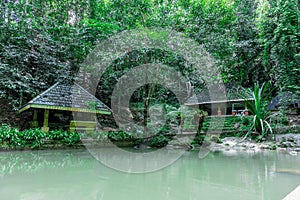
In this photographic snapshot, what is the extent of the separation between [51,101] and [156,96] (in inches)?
216

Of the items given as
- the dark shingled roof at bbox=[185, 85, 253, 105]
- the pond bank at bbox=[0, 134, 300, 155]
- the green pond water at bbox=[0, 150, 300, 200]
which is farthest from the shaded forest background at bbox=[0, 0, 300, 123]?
the green pond water at bbox=[0, 150, 300, 200]

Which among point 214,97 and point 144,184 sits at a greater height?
point 214,97

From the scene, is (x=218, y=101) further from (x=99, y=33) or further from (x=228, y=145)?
(x=99, y=33)

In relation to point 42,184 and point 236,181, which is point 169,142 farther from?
point 42,184

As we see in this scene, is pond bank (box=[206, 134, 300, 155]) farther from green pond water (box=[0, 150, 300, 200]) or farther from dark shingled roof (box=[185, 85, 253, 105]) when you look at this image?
dark shingled roof (box=[185, 85, 253, 105])

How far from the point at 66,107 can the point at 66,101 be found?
386 millimetres

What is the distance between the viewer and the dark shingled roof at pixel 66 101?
749cm

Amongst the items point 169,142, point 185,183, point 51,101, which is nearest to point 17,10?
point 51,101

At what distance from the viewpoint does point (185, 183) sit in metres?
3.20

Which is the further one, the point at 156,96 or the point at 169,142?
the point at 156,96

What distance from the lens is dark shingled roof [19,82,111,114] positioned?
7495 millimetres

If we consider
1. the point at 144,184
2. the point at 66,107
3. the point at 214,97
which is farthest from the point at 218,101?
the point at 144,184

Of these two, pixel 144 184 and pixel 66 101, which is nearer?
pixel 144 184

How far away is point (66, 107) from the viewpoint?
784 cm
